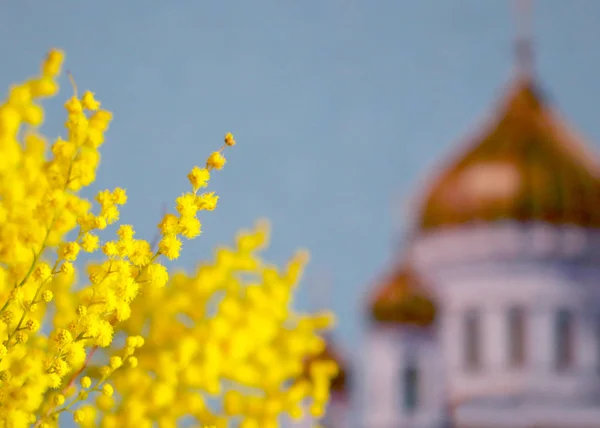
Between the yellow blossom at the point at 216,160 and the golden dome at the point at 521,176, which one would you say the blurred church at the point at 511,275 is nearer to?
the golden dome at the point at 521,176

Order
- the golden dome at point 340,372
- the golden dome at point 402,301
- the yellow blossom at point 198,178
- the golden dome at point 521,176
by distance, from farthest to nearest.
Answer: the golden dome at point 402,301
the golden dome at point 340,372
the golden dome at point 521,176
the yellow blossom at point 198,178

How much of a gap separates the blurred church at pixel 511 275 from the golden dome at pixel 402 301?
0.02 m

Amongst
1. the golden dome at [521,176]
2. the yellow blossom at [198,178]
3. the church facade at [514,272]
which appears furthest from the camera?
the golden dome at [521,176]

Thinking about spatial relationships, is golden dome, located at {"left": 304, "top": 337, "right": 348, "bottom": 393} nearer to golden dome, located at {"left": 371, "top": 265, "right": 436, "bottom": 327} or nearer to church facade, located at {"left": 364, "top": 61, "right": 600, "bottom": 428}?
church facade, located at {"left": 364, "top": 61, "right": 600, "bottom": 428}

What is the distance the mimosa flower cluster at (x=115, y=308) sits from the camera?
0.92 metres

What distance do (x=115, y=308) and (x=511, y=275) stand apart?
1179 centimetres

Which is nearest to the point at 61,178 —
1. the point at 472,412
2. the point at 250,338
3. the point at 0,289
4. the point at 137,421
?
the point at 0,289

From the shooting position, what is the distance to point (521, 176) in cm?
1282

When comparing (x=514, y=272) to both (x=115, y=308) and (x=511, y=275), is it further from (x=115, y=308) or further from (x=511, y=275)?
(x=115, y=308)

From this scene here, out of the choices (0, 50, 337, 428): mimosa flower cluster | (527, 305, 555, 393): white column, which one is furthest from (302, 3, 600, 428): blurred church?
(0, 50, 337, 428): mimosa flower cluster

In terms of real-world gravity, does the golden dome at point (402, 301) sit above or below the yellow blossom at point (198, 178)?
above

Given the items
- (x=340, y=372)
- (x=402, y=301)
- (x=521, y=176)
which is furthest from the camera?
(x=402, y=301)

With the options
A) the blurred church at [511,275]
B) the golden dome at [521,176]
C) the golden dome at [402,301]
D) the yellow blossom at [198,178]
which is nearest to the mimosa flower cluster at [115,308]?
the yellow blossom at [198,178]

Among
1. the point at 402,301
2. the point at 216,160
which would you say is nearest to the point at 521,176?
the point at 402,301
